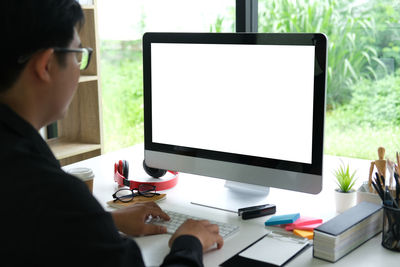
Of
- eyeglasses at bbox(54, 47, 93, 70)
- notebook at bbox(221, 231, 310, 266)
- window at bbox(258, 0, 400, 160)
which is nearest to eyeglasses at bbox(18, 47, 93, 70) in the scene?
eyeglasses at bbox(54, 47, 93, 70)

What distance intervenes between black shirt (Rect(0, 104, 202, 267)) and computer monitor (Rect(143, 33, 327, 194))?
64cm

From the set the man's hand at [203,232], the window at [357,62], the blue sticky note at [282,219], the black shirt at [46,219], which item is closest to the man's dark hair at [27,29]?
the black shirt at [46,219]

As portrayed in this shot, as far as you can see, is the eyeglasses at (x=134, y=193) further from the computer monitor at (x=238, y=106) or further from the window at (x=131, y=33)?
the window at (x=131, y=33)

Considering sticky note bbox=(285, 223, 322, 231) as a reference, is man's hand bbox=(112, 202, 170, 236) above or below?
above

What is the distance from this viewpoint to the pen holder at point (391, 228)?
1.21 meters

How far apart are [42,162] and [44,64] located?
0.60 feet

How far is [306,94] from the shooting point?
1368mm

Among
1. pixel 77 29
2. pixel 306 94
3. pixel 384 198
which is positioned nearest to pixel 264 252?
pixel 384 198

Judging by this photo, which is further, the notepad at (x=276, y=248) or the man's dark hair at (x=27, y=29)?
the notepad at (x=276, y=248)

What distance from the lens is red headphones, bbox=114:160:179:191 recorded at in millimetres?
1684

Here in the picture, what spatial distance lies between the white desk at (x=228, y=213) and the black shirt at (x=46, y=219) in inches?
12.4

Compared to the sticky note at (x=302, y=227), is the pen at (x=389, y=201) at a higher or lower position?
higher

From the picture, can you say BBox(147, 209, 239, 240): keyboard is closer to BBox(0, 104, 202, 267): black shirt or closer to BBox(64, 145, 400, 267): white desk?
BBox(64, 145, 400, 267): white desk

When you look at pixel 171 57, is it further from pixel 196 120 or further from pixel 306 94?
pixel 306 94
